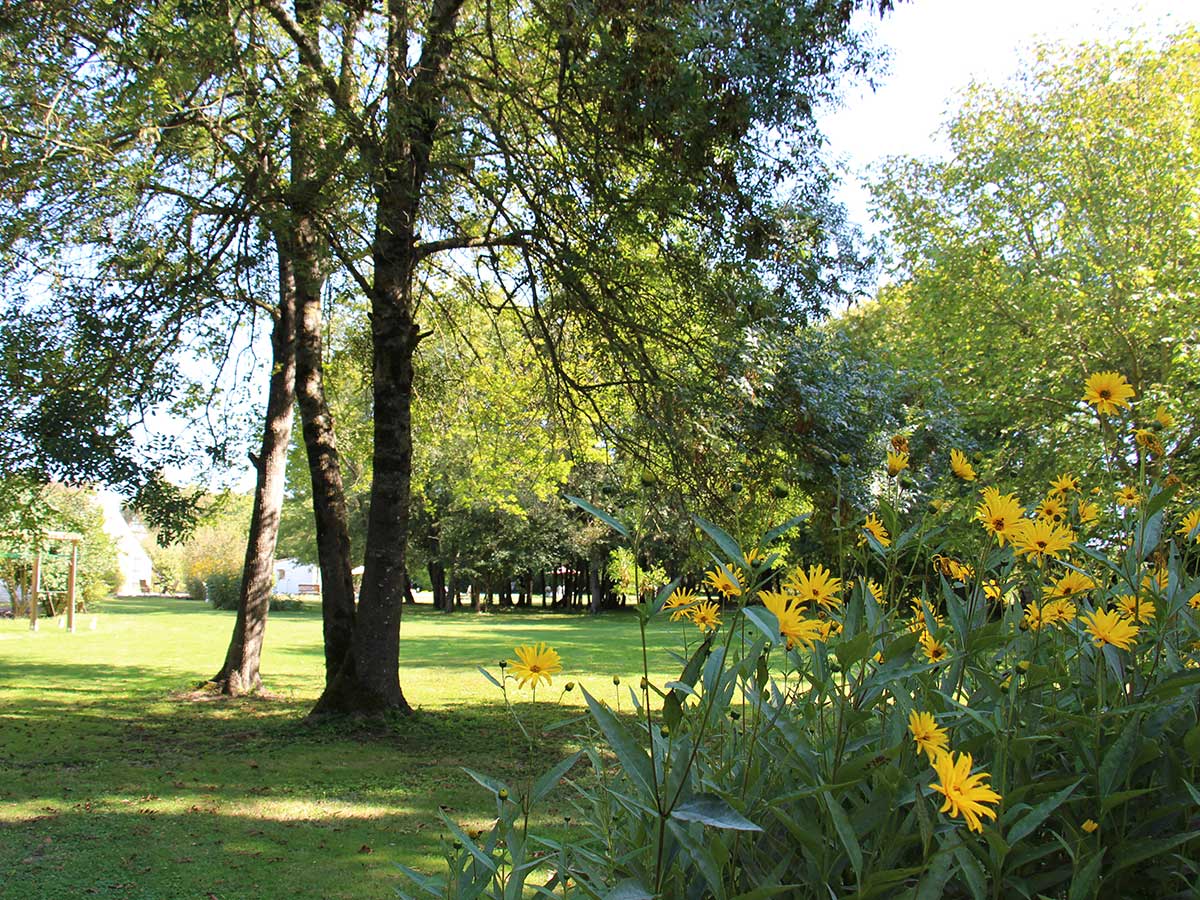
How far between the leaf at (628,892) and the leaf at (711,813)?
0.31 feet

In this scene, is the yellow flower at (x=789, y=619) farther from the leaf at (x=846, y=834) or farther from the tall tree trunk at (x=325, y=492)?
the tall tree trunk at (x=325, y=492)

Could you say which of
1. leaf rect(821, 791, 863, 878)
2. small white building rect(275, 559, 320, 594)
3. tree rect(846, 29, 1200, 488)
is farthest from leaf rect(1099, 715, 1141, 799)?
small white building rect(275, 559, 320, 594)

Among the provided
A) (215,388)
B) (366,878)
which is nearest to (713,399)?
(366,878)

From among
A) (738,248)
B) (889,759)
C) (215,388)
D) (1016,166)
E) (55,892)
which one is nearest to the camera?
(889,759)

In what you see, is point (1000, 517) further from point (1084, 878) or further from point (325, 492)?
point (325, 492)

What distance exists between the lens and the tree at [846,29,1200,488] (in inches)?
534

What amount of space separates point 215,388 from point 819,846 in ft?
30.5

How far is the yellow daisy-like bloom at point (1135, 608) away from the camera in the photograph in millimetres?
1365

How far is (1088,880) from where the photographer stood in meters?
1.04

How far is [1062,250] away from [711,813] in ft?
56.3

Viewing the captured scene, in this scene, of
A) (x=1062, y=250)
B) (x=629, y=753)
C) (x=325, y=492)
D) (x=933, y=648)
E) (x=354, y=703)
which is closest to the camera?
(x=629, y=753)

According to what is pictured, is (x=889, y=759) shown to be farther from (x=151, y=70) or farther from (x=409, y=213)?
(x=409, y=213)

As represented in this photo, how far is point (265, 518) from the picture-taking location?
34.4ft

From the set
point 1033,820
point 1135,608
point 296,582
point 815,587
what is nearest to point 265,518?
point 815,587
